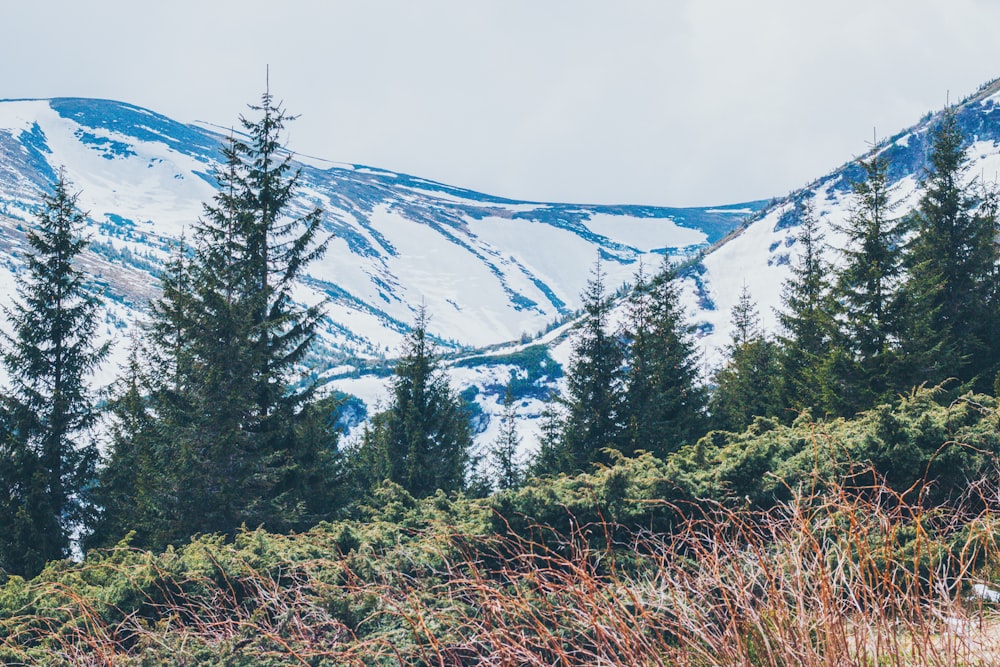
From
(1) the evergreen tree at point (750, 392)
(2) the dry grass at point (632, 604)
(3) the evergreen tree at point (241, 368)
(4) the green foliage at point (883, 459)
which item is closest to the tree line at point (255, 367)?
(3) the evergreen tree at point (241, 368)

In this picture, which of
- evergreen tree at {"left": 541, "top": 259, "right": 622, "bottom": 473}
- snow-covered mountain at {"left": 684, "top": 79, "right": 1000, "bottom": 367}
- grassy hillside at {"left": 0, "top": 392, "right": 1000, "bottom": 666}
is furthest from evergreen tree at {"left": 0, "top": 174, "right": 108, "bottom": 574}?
snow-covered mountain at {"left": 684, "top": 79, "right": 1000, "bottom": 367}

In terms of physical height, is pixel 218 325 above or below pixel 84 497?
above

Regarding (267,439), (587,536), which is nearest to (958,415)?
(587,536)

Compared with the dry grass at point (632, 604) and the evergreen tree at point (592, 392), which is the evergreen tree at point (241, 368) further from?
the evergreen tree at point (592, 392)

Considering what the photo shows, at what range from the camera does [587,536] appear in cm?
695

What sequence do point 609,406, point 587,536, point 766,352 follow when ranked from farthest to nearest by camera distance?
point 766,352 < point 609,406 < point 587,536

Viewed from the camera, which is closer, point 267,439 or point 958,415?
point 958,415

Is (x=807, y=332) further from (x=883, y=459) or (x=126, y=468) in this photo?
(x=126, y=468)

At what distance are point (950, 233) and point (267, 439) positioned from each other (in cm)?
1867

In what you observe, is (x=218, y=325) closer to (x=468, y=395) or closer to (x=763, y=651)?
(x=763, y=651)

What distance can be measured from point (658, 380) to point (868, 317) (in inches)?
248

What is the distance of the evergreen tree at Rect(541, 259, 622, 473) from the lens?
801 inches

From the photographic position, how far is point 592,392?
819 inches

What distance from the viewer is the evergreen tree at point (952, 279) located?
15.6m
